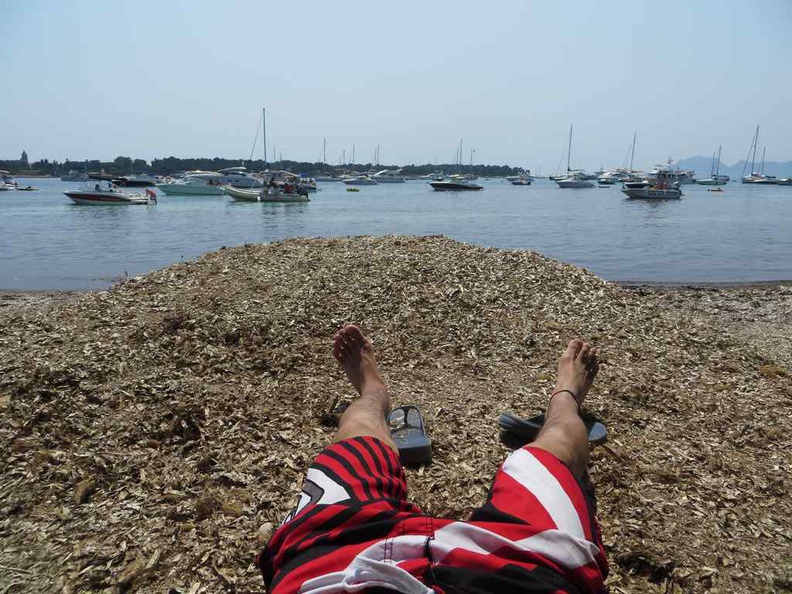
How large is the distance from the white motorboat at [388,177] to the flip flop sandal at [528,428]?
96278 mm

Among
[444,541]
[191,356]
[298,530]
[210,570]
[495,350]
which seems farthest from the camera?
[495,350]

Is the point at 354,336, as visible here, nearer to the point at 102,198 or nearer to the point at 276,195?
the point at 276,195

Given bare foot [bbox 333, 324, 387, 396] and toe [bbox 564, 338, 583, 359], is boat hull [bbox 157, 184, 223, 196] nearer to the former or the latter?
bare foot [bbox 333, 324, 387, 396]

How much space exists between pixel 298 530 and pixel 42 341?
3356 mm

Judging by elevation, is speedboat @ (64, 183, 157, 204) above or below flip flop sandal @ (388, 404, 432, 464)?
above

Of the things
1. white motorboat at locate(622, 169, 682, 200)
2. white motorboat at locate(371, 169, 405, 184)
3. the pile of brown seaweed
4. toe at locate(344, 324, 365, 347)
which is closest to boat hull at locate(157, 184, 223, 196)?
white motorboat at locate(622, 169, 682, 200)

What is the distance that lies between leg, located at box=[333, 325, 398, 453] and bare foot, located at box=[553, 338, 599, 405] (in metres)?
0.97

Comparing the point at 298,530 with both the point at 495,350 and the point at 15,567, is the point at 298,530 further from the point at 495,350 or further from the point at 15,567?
the point at 495,350

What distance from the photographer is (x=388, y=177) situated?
327 ft

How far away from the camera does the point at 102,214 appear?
102ft

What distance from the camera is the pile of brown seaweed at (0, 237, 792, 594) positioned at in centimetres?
201

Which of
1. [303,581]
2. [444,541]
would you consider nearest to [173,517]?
[303,581]

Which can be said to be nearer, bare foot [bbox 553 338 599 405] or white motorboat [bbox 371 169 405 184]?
bare foot [bbox 553 338 599 405]

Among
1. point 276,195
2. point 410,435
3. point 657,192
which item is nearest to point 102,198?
point 276,195
